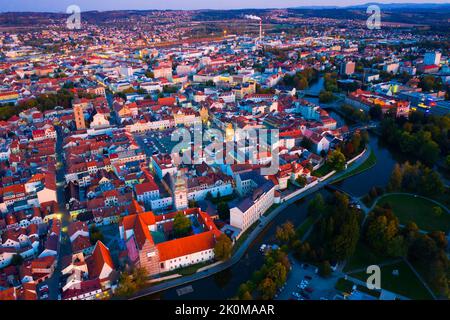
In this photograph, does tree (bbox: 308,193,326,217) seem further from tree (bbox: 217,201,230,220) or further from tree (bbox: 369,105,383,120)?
tree (bbox: 369,105,383,120)

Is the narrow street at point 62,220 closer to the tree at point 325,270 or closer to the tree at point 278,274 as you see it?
the tree at point 278,274

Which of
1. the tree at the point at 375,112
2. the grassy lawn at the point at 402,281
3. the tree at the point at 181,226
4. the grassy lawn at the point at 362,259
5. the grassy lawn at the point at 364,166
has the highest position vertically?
the tree at the point at 375,112

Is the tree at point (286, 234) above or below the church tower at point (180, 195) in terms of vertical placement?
below

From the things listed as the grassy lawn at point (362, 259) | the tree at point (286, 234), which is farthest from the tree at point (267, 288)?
the grassy lawn at point (362, 259)

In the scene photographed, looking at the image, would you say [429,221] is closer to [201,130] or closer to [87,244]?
[87,244]

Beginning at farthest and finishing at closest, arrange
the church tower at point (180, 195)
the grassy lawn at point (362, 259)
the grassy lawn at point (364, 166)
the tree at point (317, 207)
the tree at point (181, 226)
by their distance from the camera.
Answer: the grassy lawn at point (364, 166)
the church tower at point (180, 195)
the tree at point (317, 207)
the tree at point (181, 226)
the grassy lawn at point (362, 259)
